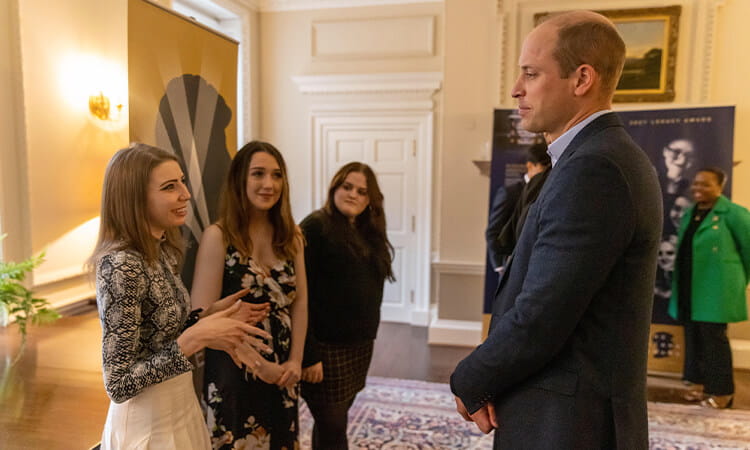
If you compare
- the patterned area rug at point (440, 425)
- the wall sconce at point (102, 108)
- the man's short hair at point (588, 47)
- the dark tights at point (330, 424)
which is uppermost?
the wall sconce at point (102, 108)

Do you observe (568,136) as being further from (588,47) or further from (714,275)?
(714,275)

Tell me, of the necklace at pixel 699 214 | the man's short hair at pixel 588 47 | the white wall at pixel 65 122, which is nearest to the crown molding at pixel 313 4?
the white wall at pixel 65 122

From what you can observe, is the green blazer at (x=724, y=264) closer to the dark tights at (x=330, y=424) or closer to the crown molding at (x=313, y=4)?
the dark tights at (x=330, y=424)

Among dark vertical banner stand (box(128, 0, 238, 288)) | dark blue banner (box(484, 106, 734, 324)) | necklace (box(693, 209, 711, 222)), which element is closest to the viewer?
dark vertical banner stand (box(128, 0, 238, 288))

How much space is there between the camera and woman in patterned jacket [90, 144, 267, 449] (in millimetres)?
1131

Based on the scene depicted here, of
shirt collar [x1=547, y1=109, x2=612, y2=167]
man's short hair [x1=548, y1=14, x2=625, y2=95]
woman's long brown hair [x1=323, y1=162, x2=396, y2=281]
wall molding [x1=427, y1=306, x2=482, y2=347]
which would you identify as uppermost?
man's short hair [x1=548, y1=14, x2=625, y2=95]

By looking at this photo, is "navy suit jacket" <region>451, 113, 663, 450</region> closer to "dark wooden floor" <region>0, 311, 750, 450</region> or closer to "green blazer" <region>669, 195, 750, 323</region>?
"dark wooden floor" <region>0, 311, 750, 450</region>

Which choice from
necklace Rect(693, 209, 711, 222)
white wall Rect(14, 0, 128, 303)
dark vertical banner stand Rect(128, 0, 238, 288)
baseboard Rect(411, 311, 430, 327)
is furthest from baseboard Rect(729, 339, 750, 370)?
white wall Rect(14, 0, 128, 303)

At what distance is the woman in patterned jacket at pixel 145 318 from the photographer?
113 cm

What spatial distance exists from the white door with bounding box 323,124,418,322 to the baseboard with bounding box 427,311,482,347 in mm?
702

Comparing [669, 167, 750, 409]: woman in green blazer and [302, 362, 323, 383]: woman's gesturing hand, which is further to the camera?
[669, 167, 750, 409]: woman in green blazer

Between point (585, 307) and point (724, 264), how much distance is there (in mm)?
2844

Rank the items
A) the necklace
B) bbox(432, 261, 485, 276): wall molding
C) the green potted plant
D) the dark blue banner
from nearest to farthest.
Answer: the green potted plant, the necklace, the dark blue banner, bbox(432, 261, 485, 276): wall molding

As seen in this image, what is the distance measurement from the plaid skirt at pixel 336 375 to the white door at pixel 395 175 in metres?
2.97
